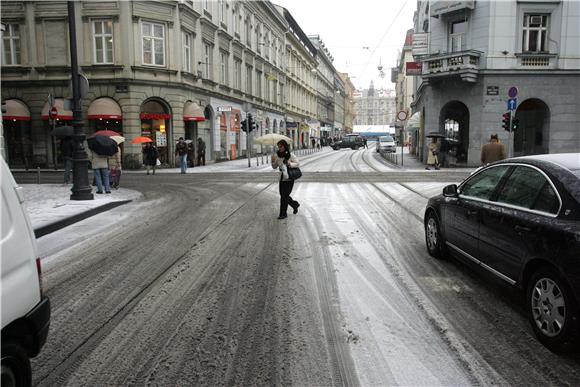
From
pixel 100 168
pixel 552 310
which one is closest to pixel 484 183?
pixel 552 310

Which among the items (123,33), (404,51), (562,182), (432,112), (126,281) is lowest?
(126,281)

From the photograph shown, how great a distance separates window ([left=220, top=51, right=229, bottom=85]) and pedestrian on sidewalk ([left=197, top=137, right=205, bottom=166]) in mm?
7536

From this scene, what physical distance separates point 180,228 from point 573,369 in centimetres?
712

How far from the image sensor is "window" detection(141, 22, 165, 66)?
89.7 ft

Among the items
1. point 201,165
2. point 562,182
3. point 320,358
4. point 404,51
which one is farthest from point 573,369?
point 404,51

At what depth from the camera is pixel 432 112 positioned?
28.8 m

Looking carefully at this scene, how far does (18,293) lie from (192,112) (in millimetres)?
27182

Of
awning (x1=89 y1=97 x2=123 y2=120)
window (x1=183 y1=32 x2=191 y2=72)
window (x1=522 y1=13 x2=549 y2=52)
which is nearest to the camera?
window (x1=522 y1=13 x2=549 y2=52)

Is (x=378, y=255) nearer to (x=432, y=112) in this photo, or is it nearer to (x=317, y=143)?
(x=432, y=112)

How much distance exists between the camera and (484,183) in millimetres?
5598

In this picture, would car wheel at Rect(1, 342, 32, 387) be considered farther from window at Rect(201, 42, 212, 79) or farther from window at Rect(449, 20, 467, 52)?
window at Rect(201, 42, 212, 79)

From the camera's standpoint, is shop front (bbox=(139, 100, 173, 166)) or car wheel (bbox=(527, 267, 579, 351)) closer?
car wheel (bbox=(527, 267, 579, 351))

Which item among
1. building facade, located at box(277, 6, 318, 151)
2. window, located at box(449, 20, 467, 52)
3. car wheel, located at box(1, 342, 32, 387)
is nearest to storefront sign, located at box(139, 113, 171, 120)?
window, located at box(449, 20, 467, 52)

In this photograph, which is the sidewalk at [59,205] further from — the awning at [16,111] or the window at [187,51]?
the window at [187,51]
